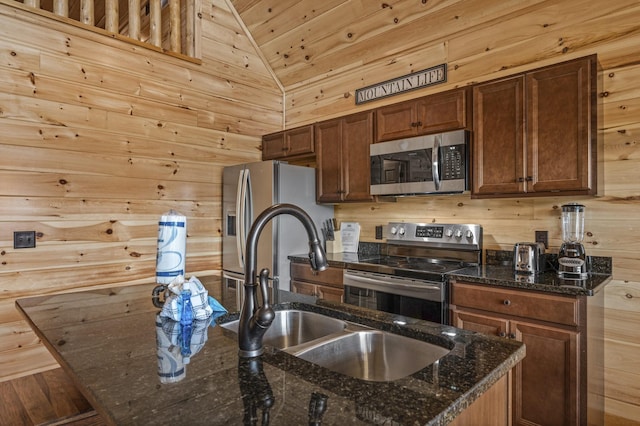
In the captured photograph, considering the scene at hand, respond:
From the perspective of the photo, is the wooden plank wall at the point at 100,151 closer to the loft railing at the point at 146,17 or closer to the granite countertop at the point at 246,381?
the loft railing at the point at 146,17

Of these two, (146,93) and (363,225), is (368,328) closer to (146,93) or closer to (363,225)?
(363,225)

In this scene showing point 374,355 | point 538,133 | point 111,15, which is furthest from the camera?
point 111,15

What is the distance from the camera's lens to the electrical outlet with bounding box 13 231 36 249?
2744mm

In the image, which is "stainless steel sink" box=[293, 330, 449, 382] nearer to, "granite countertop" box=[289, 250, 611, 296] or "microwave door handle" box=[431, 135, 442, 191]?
"granite countertop" box=[289, 250, 611, 296]

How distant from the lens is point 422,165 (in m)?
2.85

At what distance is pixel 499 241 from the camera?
9.29 feet

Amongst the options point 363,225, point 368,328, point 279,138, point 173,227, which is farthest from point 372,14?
point 368,328

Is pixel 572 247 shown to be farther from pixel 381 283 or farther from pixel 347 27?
pixel 347 27

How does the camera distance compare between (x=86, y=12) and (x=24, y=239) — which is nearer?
(x=24, y=239)

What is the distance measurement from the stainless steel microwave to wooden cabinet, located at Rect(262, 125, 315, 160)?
77cm

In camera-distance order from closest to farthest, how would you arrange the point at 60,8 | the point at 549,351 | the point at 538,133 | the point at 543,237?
the point at 549,351 < the point at 538,133 < the point at 543,237 < the point at 60,8

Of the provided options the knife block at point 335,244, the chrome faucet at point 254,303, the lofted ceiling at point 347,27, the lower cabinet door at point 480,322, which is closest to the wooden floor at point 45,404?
the chrome faucet at point 254,303

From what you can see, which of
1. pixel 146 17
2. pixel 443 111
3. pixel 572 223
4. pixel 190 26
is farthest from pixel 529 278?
pixel 146 17

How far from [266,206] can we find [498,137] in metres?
1.88
